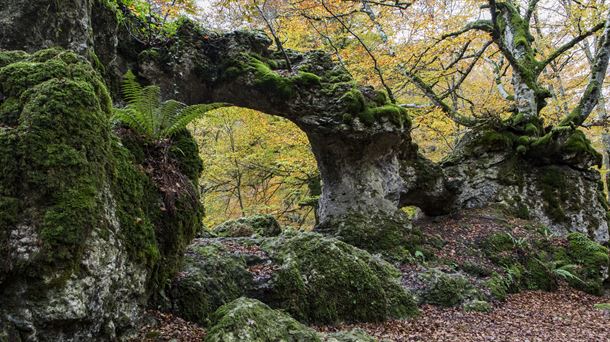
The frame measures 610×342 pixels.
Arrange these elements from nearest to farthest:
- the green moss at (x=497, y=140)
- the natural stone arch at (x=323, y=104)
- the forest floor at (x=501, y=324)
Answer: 1. the forest floor at (x=501, y=324)
2. the natural stone arch at (x=323, y=104)
3. the green moss at (x=497, y=140)

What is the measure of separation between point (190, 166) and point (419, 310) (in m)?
4.05

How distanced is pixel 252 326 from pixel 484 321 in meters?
4.26

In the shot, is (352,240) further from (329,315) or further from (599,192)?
(599,192)

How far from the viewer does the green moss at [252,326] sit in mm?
3242

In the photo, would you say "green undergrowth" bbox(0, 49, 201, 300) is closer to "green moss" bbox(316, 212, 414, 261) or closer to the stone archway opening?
"green moss" bbox(316, 212, 414, 261)

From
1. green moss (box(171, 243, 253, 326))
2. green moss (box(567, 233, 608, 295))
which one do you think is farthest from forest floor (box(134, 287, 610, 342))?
green moss (box(567, 233, 608, 295))

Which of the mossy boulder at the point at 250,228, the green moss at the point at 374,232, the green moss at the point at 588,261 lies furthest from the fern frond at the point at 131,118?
the green moss at the point at 588,261

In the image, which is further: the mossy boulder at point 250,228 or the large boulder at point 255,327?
the mossy boulder at point 250,228

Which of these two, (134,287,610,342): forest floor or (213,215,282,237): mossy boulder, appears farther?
(213,215,282,237): mossy boulder

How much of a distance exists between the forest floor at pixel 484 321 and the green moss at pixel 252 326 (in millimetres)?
494

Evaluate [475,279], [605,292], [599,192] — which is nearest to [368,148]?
[475,279]

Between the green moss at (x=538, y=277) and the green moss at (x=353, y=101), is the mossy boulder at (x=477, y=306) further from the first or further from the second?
the green moss at (x=353, y=101)

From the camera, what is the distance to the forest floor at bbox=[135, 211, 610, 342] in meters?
3.95

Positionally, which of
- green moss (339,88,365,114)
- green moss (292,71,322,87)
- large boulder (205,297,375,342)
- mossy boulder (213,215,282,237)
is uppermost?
green moss (292,71,322,87)
